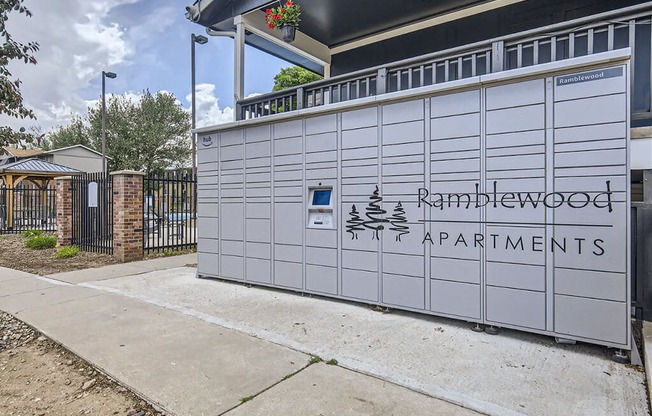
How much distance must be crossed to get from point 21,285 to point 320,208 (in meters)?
5.20

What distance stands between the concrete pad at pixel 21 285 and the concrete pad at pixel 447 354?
2.09 metres

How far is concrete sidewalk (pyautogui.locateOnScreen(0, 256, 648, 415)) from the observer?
2588 mm

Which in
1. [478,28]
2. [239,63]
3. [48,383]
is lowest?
[48,383]

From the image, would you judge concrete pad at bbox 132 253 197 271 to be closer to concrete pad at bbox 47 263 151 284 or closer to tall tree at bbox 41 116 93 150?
concrete pad at bbox 47 263 151 284

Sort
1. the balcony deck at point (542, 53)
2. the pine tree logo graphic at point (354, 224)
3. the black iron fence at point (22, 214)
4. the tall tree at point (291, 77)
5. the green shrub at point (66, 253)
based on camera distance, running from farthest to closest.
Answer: the tall tree at point (291, 77), the black iron fence at point (22, 214), the green shrub at point (66, 253), the pine tree logo graphic at point (354, 224), the balcony deck at point (542, 53)

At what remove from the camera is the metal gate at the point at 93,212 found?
9000 mm

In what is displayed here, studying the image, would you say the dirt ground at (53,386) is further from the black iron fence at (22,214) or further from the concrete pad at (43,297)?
the black iron fence at (22,214)

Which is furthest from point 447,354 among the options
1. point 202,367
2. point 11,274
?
point 11,274

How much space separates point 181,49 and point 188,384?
52.7 ft

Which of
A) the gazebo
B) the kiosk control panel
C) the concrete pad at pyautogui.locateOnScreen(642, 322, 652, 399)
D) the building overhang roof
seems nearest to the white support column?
the building overhang roof

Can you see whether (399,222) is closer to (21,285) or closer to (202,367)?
(202,367)

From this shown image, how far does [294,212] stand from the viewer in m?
5.48

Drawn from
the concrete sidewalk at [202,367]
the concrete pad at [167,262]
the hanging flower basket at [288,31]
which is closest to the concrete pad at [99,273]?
the concrete pad at [167,262]

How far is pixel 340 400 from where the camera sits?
2.62 metres
